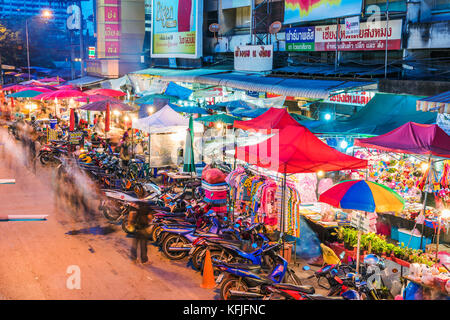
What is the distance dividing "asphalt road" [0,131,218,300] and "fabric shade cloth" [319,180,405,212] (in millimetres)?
2844

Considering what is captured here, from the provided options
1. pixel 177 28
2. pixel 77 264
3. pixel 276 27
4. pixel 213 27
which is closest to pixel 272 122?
pixel 77 264

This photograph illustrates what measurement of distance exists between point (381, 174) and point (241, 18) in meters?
18.0

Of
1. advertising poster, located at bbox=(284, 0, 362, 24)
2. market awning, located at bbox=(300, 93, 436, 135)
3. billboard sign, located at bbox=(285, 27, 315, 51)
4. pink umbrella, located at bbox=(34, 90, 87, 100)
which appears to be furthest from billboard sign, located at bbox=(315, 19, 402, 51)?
pink umbrella, located at bbox=(34, 90, 87, 100)

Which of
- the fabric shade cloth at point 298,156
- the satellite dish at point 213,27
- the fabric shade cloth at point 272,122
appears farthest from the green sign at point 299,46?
the fabric shade cloth at point 298,156

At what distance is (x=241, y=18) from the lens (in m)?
28.0

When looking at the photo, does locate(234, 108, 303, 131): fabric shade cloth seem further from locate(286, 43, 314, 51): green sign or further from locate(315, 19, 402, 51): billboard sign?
locate(286, 43, 314, 51): green sign

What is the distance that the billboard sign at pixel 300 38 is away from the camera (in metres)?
20.1

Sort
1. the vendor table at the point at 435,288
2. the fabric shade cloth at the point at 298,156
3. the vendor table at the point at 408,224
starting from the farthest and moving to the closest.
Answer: the vendor table at the point at 408,224 → the fabric shade cloth at the point at 298,156 → the vendor table at the point at 435,288

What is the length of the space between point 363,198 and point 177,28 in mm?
24286

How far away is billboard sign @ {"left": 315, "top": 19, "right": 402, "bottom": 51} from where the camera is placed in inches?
638

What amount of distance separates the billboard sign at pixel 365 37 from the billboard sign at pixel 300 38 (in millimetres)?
840

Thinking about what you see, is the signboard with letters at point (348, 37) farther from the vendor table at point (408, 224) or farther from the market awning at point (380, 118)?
the vendor table at point (408, 224)

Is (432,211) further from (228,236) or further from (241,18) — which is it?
(241,18)

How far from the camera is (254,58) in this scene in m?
22.8
